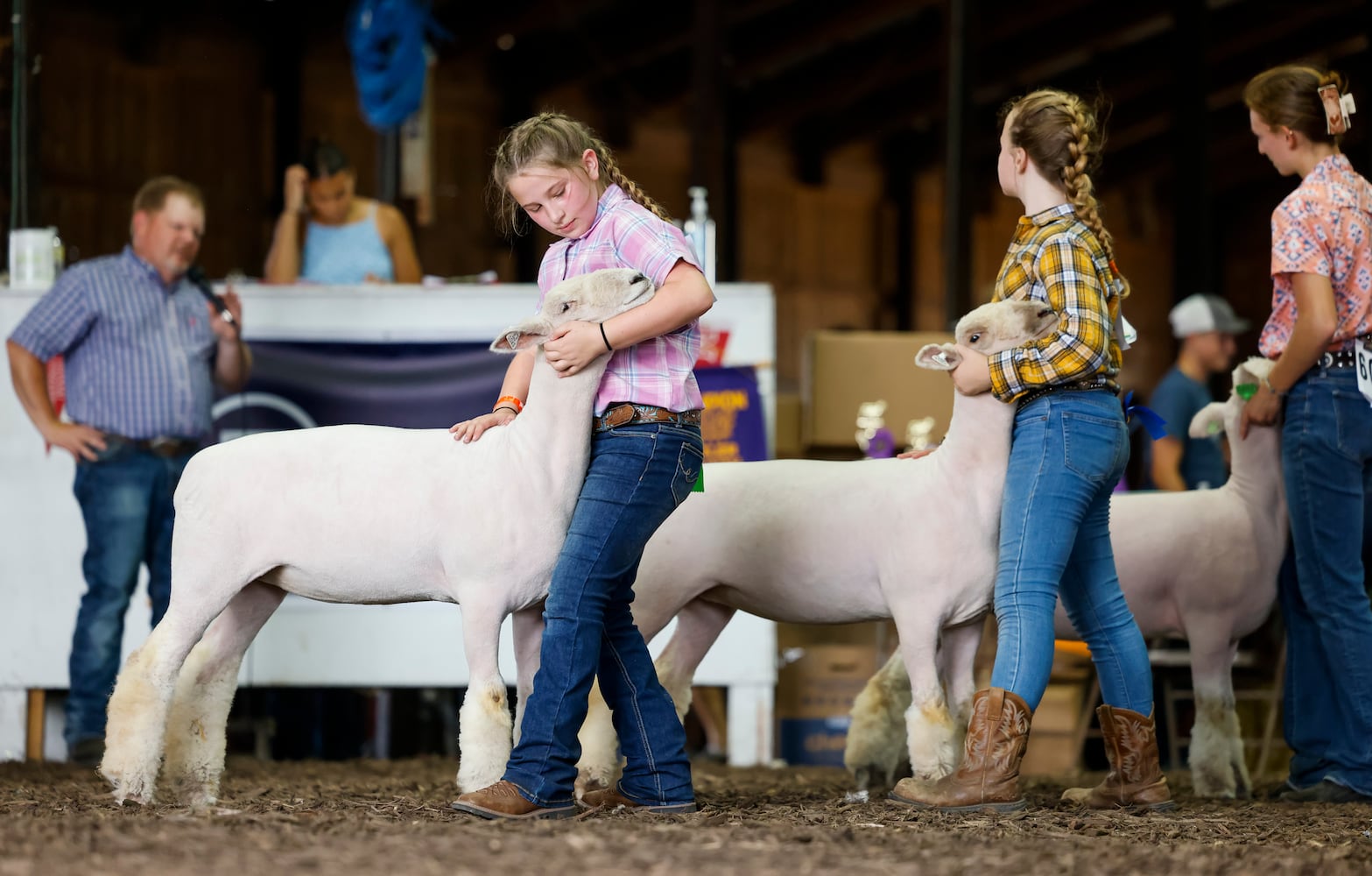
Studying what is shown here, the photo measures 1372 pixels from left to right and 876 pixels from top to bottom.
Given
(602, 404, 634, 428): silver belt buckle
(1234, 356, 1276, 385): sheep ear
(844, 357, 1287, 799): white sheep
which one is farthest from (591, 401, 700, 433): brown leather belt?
(1234, 356, 1276, 385): sheep ear

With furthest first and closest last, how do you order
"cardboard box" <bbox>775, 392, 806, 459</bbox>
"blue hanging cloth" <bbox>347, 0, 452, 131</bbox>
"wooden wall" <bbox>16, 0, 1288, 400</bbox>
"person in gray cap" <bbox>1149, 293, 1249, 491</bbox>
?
"wooden wall" <bbox>16, 0, 1288, 400</bbox>, "blue hanging cloth" <bbox>347, 0, 452, 131</bbox>, "cardboard box" <bbox>775, 392, 806, 459</bbox>, "person in gray cap" <bbox>1149, 293, 1249, 491</bbox>

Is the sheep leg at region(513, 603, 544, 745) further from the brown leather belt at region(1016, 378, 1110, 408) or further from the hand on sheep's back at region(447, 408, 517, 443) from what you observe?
the brown leather belt at region(1016, 378, 1110, 408)

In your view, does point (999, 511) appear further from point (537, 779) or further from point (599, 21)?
point (599, 21)

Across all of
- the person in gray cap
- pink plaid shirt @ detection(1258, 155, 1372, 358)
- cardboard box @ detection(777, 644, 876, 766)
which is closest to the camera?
pink plaid shirt @ detection(1258, 155, 1372, 358)

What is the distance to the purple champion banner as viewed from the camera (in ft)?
19.7

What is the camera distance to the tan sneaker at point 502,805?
3.43 meters

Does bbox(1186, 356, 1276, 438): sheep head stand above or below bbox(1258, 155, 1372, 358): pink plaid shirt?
below

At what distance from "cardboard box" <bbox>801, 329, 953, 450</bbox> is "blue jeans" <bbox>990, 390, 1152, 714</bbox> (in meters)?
2.64

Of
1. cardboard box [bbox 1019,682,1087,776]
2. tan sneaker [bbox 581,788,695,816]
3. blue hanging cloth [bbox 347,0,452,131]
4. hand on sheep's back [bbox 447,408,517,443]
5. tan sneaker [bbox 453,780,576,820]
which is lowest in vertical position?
cardboard box [bbox 1019,682,1087,776]

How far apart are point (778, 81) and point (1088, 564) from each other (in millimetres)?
13445

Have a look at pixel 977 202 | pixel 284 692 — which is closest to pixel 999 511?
pixel 284 692

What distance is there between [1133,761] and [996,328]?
117 centimetres

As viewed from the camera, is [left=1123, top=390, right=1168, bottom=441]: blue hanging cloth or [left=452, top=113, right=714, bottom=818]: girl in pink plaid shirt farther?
[left=1123, top=390, right=1168, bottom=441]: blue hanging cloth

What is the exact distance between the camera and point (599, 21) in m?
14.4
